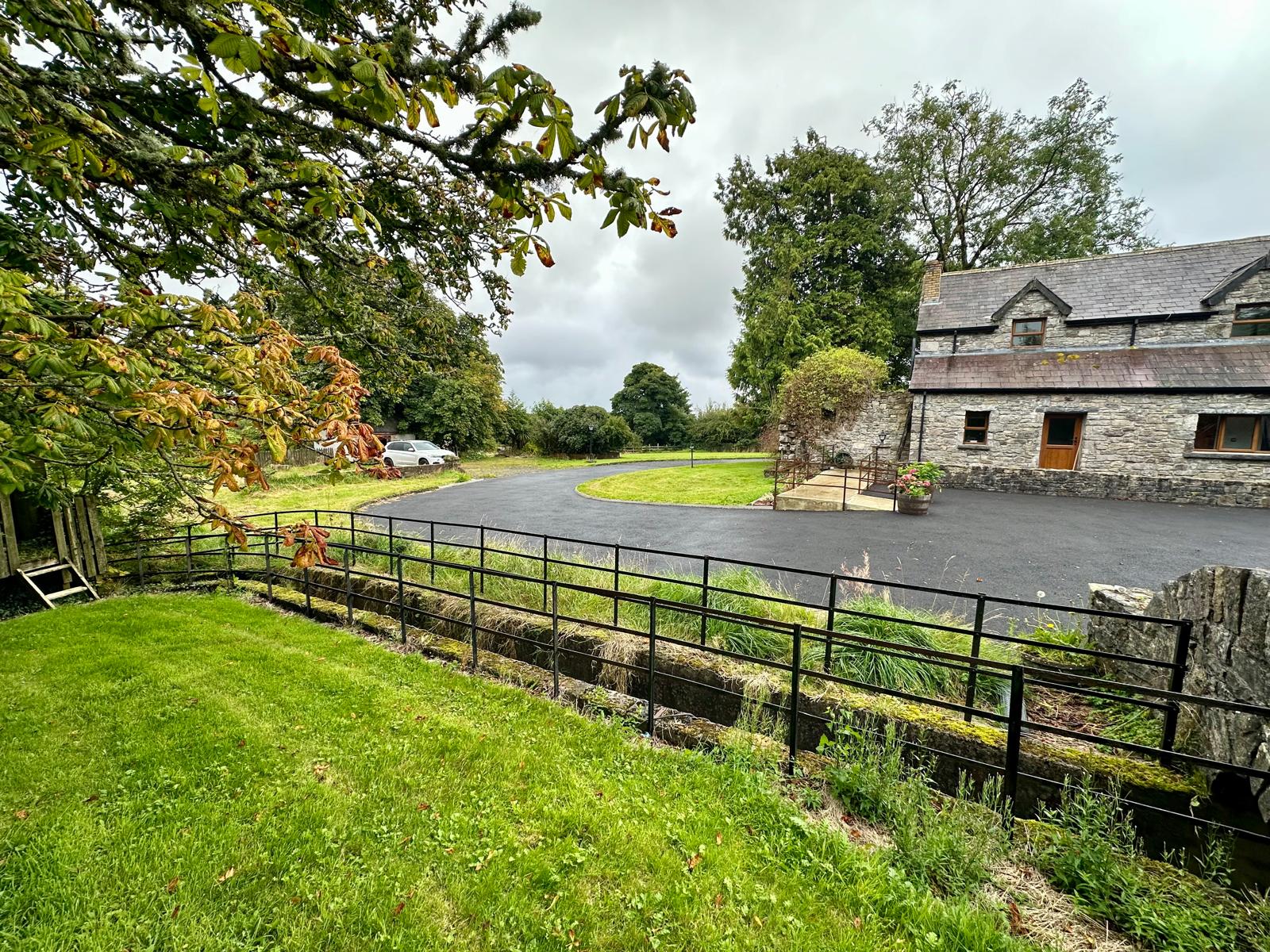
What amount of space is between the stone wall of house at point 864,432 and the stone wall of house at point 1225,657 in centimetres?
1631

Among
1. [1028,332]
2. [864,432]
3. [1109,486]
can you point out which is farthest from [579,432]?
[1109,486]

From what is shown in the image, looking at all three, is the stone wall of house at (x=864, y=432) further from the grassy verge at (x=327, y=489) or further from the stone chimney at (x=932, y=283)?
the grassy verge at (x=327, y=489)

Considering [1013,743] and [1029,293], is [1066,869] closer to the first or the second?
[1013,743]

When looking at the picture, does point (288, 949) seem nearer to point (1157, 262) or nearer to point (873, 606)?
point (873, 606)

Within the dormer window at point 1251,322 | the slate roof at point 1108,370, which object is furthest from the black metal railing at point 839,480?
the dormer window at point 1251,322

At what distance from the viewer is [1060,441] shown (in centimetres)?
1525

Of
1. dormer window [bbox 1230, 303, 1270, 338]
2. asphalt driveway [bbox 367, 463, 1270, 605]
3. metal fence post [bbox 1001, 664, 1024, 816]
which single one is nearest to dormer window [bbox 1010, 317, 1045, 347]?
dormer window [bbox 1230, 303, 1270, 338]

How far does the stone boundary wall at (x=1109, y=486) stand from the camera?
1280cm

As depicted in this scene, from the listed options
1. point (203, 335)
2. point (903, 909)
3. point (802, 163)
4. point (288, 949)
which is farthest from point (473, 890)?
point (802, 163)

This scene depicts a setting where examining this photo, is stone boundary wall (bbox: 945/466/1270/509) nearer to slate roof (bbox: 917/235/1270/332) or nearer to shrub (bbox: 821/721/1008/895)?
slate roof (bbox: 917/235/1270/332)

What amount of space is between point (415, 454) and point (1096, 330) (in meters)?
25.5

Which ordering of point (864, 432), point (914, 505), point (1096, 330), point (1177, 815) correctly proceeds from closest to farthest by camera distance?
point (1177, 815) → point (914, 505) → point (1096, 330) → point (864, 432)

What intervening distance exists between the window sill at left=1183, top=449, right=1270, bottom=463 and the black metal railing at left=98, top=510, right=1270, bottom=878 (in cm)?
1525

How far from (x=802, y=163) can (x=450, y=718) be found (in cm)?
2939
